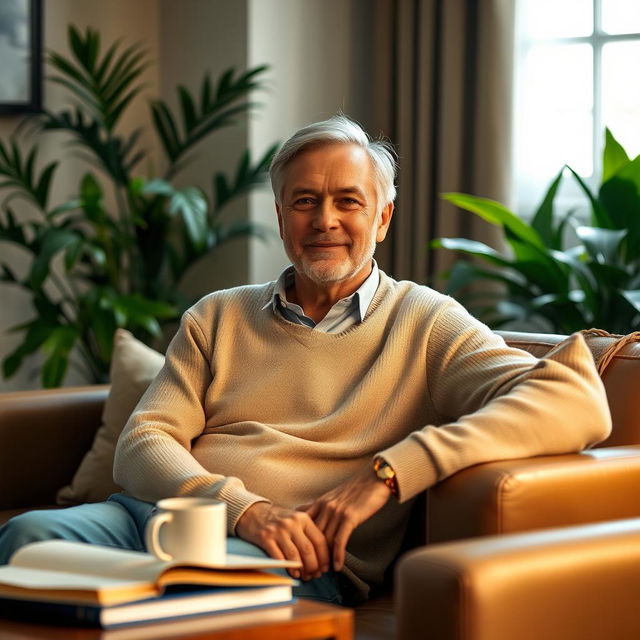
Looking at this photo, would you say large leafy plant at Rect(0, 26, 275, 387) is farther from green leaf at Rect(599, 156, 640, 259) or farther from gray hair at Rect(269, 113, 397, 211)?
gray hair at Rect(269, 113, 397, 211)

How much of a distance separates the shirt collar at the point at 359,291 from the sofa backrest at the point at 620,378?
418 mm

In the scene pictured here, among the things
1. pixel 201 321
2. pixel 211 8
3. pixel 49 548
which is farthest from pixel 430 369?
pixel 211 8

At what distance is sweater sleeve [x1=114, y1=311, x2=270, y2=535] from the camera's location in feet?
6.46

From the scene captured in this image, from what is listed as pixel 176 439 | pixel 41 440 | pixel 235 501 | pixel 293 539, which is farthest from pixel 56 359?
pixel 293 539

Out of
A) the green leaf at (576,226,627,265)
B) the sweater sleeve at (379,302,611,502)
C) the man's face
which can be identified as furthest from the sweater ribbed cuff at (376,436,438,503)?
the green leaf at (576,226,627,265)

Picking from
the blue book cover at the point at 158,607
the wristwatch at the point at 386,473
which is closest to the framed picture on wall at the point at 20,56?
the wristwatch at the point at 386,473

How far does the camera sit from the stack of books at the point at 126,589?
4.39 feet

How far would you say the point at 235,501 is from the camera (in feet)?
6.27

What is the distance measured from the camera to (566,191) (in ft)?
14.0

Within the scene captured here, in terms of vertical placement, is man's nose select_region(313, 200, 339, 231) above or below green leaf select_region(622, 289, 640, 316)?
above

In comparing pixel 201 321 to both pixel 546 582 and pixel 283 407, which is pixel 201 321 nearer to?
pixel 283 407

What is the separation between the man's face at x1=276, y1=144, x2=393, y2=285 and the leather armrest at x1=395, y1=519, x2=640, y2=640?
34.0 inches

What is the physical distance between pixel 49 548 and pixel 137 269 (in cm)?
275

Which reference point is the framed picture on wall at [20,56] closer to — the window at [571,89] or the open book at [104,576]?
the window at [571,89]
